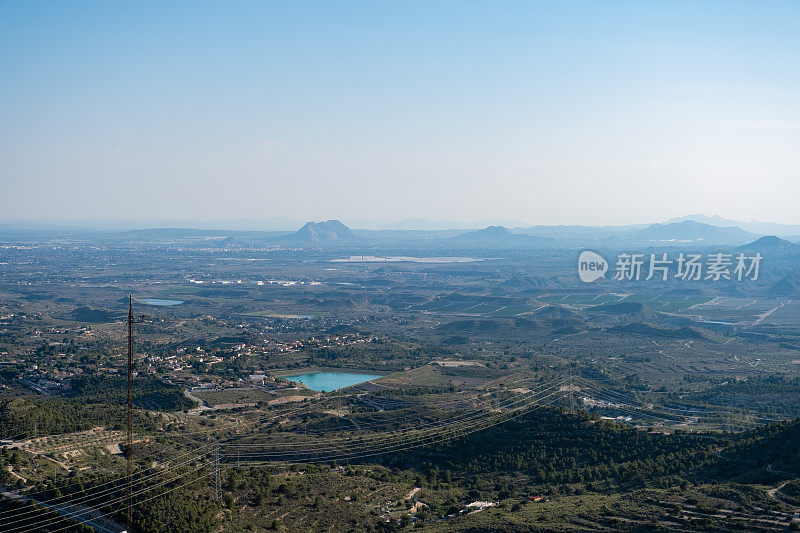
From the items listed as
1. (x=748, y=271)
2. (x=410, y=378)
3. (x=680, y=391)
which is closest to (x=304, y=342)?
(x=410, y=378)

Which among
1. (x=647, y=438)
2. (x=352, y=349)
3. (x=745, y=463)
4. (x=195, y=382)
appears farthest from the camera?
(x=352, y=349)

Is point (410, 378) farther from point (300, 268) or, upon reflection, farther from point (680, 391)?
point (300, 268)

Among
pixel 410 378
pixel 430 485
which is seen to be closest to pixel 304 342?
pixel 410 378

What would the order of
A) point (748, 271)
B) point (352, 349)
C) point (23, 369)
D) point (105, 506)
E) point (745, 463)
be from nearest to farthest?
point (105, 506)
point (745, 463)
point (23, 369)
point (352, 349)
point (748, 271)

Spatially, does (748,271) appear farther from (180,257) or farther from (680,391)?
(180,257)

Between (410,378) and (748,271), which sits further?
(748,271)

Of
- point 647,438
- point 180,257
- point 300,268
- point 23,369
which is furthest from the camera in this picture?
point 180,257

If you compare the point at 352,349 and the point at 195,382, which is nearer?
the point at 195,382

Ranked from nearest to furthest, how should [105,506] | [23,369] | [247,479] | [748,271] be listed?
[105,506]
[247,479]
[23,369]
[748,271]

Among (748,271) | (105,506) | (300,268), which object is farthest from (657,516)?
(300,268)

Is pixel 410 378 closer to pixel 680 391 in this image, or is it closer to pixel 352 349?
pixel 352 349
